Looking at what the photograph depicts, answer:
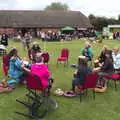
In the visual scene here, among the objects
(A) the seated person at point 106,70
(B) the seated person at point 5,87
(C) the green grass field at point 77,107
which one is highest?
(A) the seated person at point 106,70

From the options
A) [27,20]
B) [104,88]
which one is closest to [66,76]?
[104,88]

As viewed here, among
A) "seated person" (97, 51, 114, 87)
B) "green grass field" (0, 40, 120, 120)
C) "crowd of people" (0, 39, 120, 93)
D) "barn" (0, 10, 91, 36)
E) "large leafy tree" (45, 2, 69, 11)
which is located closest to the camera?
"green grass field" (0, 40, 120, 120)

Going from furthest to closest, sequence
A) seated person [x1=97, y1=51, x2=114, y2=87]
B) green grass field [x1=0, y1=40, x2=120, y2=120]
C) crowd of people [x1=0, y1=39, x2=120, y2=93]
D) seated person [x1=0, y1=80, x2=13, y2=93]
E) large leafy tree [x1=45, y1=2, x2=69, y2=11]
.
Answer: large leafy tree [x1=45, y1=2, x2=69, y2=11], seated person [x1=97, y1=51, x2=114, y2=87], seated person [x1=0, y1=80, x2=13, y2=93], crowd of people [x1=0, y1=39, x2=120, y2=93], green grass field [x1=0, y1=40, x2=120, y2=120]

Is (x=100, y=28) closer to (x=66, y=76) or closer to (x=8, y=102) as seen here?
(x=66, y=76)

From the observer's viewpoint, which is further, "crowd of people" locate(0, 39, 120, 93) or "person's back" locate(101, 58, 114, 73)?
"person's back" locate(101, 58, 114, 73)

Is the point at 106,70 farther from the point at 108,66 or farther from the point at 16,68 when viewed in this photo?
the point at 16,68

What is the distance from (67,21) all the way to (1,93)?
51412mm

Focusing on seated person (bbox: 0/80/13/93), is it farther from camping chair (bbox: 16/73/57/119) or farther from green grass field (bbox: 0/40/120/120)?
camping chair (bbox: 16/73/57/119)

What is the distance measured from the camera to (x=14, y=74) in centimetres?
1012

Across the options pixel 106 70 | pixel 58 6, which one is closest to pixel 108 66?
pixel 106 70

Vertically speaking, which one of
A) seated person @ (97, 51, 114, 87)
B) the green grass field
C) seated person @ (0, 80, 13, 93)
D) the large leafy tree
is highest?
the large leafy tree

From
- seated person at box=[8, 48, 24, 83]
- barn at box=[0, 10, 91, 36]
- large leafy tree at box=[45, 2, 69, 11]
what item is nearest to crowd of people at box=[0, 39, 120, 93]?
seated person at box=[8, 48, 24, 83]

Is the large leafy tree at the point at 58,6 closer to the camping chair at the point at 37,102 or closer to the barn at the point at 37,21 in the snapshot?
the barn at the point at 37,21

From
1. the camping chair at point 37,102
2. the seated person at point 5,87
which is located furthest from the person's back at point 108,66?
the seated person at point 5,87
